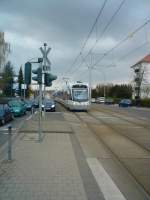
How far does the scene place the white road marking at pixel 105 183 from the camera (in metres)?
7.91

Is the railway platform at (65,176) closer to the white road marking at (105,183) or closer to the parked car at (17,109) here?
the white road marking at (105,183)

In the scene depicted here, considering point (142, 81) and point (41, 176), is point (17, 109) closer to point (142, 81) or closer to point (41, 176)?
point (41, 176)

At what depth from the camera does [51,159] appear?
12.2 meters

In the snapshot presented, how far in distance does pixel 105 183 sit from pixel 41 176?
1384 millimetres

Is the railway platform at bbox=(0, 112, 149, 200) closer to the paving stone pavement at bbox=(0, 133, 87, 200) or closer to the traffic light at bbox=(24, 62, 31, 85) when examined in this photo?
the paving stone pavement at bbox=(0, 133, 87, 200)

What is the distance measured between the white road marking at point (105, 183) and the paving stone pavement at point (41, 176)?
387 millimetres

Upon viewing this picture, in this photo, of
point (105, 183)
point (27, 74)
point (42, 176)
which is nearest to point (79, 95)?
point (27, 74)

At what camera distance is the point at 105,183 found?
29.7 ft

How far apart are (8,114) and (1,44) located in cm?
4138

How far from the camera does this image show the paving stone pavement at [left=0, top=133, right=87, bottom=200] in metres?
7.80

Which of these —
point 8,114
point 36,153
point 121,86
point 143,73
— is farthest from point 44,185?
point 121,86

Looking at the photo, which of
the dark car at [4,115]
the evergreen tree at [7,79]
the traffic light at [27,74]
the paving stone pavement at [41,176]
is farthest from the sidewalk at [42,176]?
the evergreen tree at [7,79]

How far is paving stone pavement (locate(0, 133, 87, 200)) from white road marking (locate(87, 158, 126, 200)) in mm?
387

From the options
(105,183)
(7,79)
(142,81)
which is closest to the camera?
(105,183)
